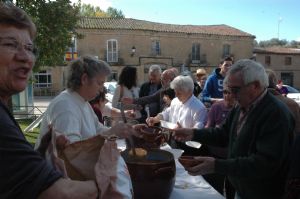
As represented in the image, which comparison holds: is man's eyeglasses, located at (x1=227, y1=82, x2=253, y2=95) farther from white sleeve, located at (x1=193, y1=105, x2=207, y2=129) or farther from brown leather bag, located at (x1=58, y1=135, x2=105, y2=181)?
white sleeve, located at (x1=193, y1=105, x2=207, y2=129)

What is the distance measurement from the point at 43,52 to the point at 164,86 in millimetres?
3527

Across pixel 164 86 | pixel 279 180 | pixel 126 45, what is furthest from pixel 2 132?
pixel 126 45

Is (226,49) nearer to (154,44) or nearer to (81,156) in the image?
(154,44)

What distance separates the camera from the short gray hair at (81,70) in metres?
2.08

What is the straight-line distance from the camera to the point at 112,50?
88.1 feet

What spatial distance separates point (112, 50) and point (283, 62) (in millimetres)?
17406

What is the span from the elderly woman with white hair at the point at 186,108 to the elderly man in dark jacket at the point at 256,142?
1.35m

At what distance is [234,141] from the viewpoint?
6.57 feet

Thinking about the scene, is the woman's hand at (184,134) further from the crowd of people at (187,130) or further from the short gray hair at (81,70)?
the short gray hair at (81,70)

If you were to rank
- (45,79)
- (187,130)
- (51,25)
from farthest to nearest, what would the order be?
1. (45,79)
2. (51,25)
3. (187,130)

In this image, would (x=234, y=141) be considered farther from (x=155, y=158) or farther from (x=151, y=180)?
(x=151, y=180)

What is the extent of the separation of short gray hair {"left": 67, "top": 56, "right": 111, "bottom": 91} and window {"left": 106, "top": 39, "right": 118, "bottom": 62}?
24942 mm

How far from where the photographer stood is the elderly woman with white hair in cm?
337

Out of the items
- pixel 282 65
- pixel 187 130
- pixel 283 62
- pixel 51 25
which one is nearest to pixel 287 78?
pixel 282 65
